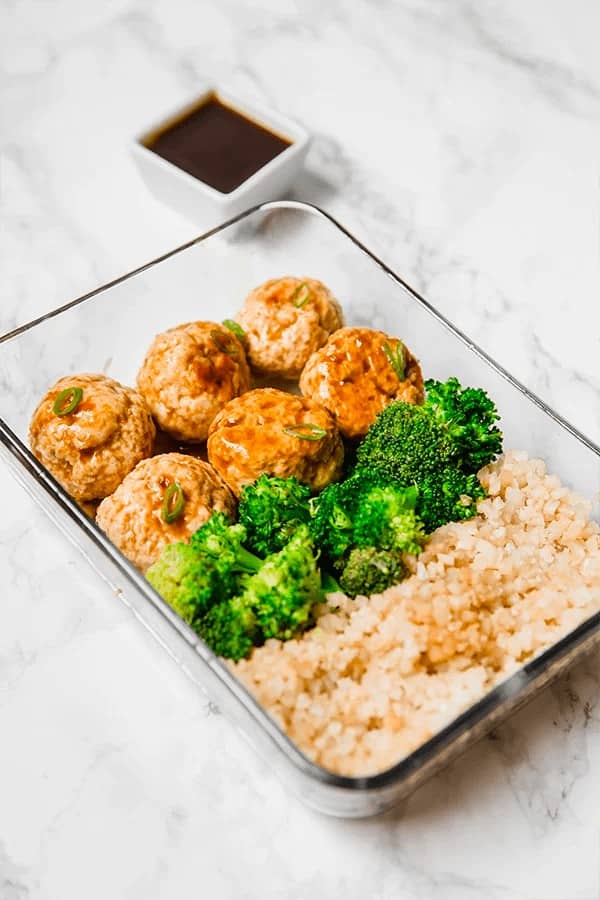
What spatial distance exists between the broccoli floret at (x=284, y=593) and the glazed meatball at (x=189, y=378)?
1.81 ft

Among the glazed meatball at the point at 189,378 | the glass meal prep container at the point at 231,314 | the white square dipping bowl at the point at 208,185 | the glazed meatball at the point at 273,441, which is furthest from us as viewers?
the white square dipping bowl at the point at 208,185

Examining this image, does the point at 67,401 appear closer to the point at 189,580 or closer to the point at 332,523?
the point at 189,580

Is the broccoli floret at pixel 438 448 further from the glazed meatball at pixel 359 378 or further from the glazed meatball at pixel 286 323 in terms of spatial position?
the glazed meatball at pixel 286 323

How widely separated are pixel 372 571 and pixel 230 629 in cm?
39

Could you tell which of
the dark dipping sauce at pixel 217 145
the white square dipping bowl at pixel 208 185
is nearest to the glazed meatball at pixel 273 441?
the white square dipping bowl at pixel 208 185

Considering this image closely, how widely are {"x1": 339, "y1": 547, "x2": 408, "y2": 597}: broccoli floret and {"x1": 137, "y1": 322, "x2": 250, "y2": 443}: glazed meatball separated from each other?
2.10 ft

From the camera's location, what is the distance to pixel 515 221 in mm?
3801

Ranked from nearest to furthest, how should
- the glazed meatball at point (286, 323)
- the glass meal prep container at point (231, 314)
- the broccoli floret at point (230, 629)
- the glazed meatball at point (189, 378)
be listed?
the glass meal prep container at point (231, 314)
the broccoli floret at point (230, 629)
the glazed meatball at point (189, 378)
the glazed meatball at point (286, 323)

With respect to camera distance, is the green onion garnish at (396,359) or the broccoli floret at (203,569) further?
the green onion garnish at (396,359)

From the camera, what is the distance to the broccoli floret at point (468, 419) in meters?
2.70

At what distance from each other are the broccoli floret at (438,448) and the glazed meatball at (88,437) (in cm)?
65

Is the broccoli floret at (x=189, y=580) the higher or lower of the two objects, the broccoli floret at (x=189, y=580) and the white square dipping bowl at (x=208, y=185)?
the lower

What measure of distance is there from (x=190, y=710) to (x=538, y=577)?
953 mm

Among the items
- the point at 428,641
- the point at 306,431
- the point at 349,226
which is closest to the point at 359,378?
the point at 306,431
